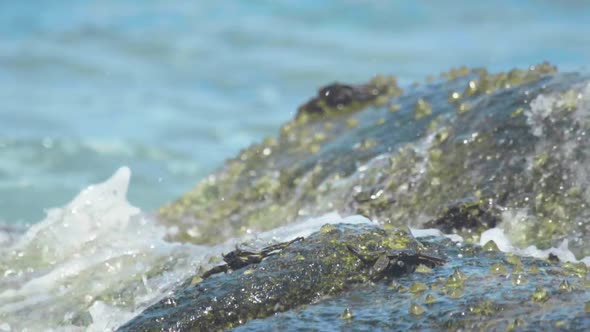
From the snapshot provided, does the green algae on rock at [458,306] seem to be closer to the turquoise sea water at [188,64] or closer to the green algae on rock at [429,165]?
the green algae on rock at [429,165]

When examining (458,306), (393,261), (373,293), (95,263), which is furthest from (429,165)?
(458,306)

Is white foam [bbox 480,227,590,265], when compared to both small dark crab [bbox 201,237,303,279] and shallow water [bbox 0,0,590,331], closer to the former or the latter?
small dark crab [bbox 201,237,303,279]

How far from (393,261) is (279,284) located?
544 mm

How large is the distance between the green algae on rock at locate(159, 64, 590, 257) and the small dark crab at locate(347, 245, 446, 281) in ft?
4.66

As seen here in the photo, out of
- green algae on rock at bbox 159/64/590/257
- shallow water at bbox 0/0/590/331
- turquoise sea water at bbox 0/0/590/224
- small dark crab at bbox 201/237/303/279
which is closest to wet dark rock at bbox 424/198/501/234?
green algae on rock at bbox 159/64/590/257

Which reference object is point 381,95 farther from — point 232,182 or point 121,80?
point 121,80

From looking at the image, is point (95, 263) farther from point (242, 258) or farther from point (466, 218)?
point (466, 218)

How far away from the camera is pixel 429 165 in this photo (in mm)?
7207

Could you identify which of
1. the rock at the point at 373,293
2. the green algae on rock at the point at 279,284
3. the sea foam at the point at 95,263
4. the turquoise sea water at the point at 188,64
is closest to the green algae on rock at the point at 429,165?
the sea foam at the point at 95,263

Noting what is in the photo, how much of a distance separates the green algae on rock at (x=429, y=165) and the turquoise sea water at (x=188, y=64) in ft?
23.5

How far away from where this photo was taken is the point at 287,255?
476cm

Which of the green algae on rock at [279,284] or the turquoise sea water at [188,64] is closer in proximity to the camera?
the green algae on rock at [279,284]

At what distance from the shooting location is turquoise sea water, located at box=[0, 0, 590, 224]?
59.4 ft

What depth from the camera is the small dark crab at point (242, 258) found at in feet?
16.0
